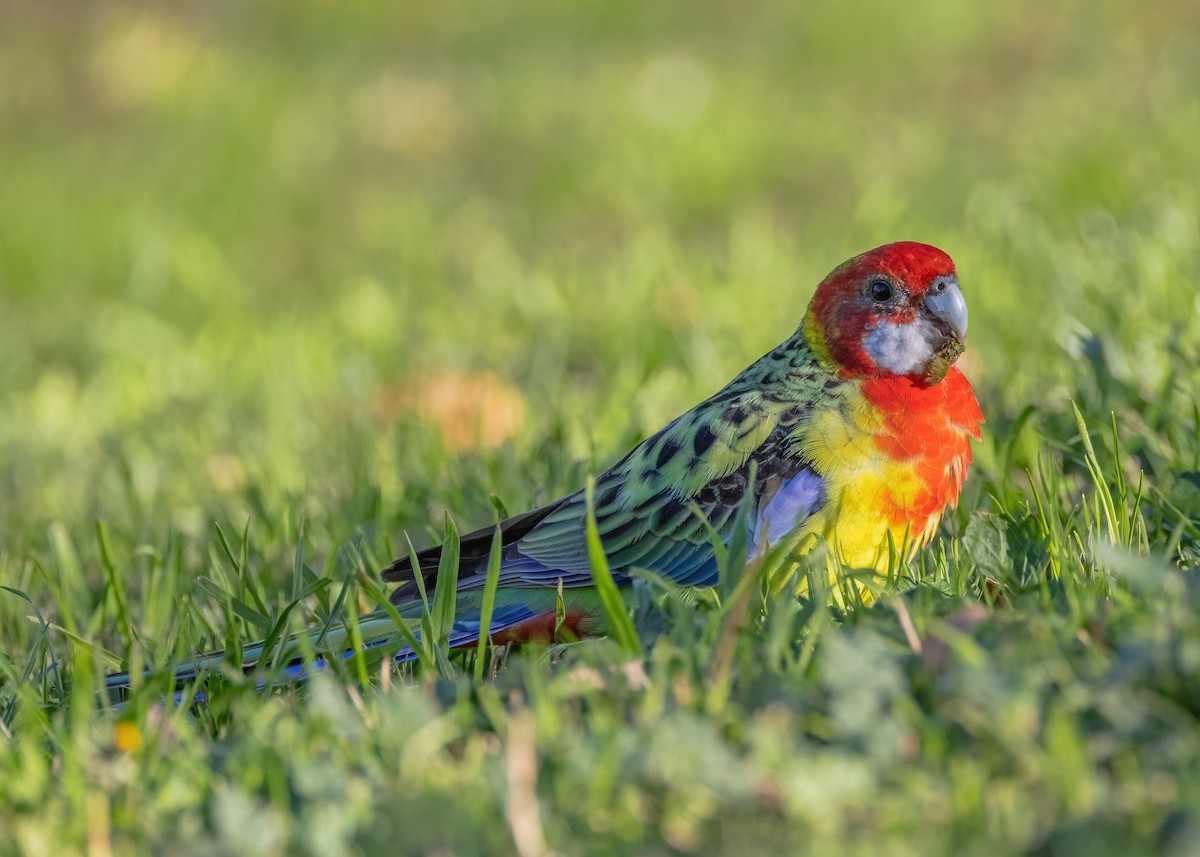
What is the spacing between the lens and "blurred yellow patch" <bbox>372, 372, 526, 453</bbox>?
4.22m

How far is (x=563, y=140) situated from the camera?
26.1 feet

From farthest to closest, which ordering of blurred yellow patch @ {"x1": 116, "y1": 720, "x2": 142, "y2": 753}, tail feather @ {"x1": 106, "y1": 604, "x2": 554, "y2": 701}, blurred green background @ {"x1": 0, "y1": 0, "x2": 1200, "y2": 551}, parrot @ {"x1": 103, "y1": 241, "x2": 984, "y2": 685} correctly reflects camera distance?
1. blurred green background @ {"x1": 0, "y1": 0, "x2": 1200, "y2": 551}
2. parrot @ {"x1": 103, "y1": 241, "x2": 984, "y2": 685}
3. tail feather @ {"x1": 106, "y1": 604, "x2": 554, "y2": 701}
4. blurred yellow patch @ {"x1": 116, "y1": 720, "x2": 142, "y2": 753}

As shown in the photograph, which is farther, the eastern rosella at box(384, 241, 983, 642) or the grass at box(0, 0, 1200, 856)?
the eastern rosella at box(384, 241, 983, 642)

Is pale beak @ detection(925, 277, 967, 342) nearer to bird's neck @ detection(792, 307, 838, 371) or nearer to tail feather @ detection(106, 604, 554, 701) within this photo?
bird's neck @ detection(792, 307, 838, 371)

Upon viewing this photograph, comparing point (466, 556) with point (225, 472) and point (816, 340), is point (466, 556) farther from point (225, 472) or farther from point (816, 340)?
point (225, 472)

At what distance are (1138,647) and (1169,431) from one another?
148 cm

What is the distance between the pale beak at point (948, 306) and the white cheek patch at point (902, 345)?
1.3 inches

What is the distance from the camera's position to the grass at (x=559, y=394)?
5.33 feet

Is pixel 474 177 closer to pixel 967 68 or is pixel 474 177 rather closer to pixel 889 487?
pixel 967 68

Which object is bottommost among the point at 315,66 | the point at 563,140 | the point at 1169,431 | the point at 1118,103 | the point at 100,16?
the point at 1169,431

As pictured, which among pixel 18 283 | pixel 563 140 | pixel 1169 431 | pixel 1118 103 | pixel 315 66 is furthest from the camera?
pixel 315 66

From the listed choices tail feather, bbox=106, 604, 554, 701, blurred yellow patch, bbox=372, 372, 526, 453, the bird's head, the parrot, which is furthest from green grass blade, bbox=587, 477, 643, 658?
blurred yellow patch, bbox=372, 372, 526, 453

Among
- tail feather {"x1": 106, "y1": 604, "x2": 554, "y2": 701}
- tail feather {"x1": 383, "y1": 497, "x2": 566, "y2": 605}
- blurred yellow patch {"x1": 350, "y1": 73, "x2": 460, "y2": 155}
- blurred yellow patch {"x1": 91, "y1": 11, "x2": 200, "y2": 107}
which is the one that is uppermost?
blurred yellow patch {"x1": 91, "y1": 11, "x2": 200, "y2": 107}

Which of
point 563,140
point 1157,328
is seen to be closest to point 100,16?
point 563,140
